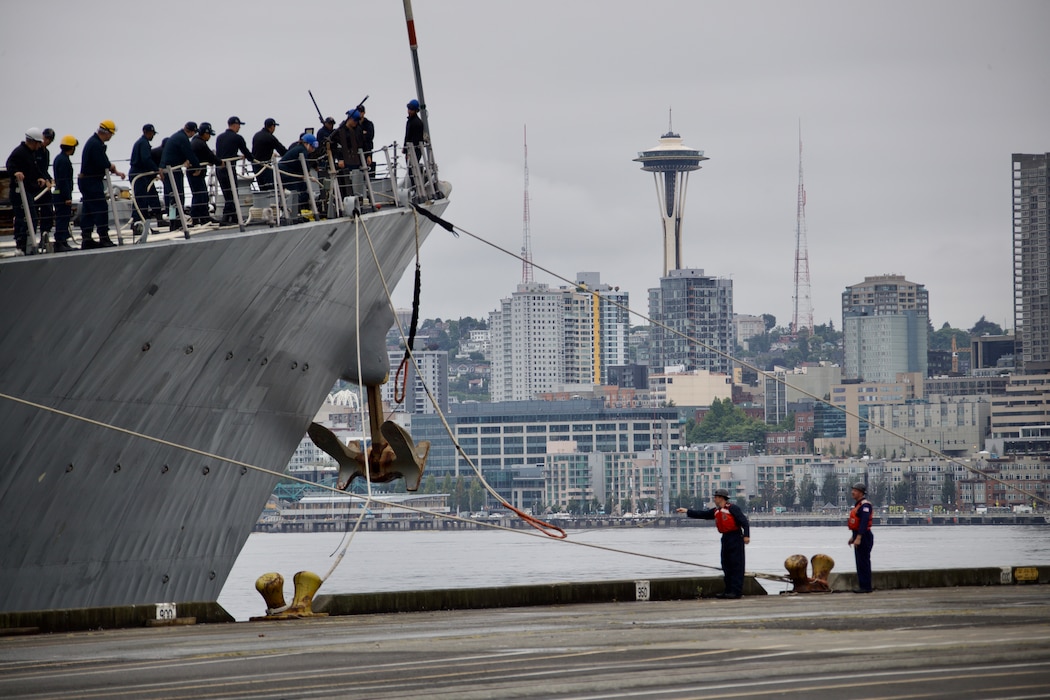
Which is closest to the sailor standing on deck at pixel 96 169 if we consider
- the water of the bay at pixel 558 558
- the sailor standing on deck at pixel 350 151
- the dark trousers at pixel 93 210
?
the dark trousers at pixel 93 210

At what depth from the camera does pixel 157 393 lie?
1964cm

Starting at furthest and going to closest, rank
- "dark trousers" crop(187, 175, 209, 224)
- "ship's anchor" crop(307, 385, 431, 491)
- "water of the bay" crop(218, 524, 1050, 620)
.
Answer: "water of the bay" crop(218, 524, 1050, 620) → "ship's anchor" crop(307, 385, 431, 491) → "dark trousers" crop(187, 175, 209, 224)

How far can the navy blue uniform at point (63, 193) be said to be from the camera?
18.4m

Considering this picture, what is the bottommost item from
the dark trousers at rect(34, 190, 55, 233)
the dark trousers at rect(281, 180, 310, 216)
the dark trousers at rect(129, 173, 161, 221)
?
the dark trousers at rect(34, 190, 55, 233)

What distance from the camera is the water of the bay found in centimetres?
8550

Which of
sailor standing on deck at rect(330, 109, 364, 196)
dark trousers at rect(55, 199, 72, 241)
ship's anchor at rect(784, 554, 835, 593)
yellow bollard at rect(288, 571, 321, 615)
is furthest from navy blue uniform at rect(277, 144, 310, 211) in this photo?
ship's anchor at rect(784, 554, 835, 593)

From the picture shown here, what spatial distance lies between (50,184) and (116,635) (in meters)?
5.59

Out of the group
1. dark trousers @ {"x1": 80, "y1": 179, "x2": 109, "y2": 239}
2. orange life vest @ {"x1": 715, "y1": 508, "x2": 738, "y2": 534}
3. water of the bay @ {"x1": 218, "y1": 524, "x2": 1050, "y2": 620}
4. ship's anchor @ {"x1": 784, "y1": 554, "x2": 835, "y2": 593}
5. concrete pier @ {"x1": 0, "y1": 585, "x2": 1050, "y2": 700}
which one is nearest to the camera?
concrete pier @ {"x1": 0, "y1": 585, "x2": 1050, "y2": 700}

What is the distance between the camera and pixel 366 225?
23.2 metres

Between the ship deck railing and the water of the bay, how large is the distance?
1245 inches

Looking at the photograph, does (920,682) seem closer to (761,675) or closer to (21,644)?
(761,675)

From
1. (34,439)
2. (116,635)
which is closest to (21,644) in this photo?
(116,635)

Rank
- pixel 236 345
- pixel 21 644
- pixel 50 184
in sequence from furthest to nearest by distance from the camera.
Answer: pixel 236 345
pixel 50 184
pixel 21 644

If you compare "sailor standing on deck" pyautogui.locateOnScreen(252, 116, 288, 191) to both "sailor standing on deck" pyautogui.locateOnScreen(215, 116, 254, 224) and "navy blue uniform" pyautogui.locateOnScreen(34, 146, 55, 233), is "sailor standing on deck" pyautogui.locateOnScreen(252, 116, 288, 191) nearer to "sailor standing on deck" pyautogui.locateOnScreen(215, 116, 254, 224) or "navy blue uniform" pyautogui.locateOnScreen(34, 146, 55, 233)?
"sailor standing on deck" pyautogui.locateOnScreen(215, 116, 254, 224)
